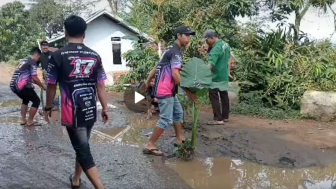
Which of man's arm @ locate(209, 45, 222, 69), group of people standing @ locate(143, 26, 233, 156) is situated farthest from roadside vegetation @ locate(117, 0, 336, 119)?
group of people standing @ locate(143, 26, 233, 156)

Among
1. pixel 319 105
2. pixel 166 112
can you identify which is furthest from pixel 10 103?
pixel 319 105

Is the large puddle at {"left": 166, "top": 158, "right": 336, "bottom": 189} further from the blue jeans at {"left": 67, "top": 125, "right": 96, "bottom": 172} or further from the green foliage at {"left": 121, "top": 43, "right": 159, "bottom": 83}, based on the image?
the green foliage at {"left": 121, "top": 43, "right": 159, "bottom": 83}

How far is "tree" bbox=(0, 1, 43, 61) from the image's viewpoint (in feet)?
93.8

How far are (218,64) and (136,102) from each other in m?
3.18

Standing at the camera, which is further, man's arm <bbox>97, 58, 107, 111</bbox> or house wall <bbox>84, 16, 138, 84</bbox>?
house wall <bbox>84, 16, 138, 84</bbox>

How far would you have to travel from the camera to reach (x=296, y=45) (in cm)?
1016

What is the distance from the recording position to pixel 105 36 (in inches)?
734

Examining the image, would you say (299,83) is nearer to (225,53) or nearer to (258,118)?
(258,118)

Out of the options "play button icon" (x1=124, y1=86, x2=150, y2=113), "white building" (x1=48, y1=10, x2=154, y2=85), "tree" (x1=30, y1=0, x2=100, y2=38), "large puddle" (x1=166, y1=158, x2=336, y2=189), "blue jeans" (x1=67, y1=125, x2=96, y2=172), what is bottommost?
"large puddle" (x1=166, y1=158, x2=336, y2=189)

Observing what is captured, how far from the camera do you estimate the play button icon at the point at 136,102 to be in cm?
944

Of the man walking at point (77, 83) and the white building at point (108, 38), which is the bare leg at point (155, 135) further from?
the white building at point (108, 38)

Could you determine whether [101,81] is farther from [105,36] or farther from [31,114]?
[105,36]

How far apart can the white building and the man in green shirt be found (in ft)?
35.8

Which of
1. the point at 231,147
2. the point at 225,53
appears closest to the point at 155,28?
the point at 225,53
